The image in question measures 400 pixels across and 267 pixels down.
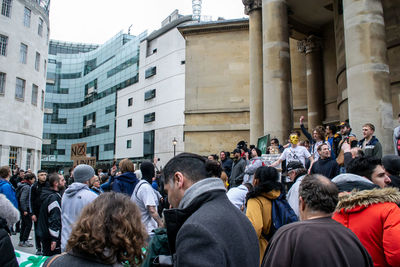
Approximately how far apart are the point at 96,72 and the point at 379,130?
217ft

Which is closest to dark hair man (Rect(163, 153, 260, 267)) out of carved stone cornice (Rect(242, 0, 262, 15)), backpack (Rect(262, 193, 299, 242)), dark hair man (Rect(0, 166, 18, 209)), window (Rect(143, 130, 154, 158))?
backpack (Rect(262, 193, 299, 242))

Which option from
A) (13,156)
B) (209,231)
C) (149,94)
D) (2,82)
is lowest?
(209,231)

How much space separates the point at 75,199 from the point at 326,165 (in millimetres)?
5287

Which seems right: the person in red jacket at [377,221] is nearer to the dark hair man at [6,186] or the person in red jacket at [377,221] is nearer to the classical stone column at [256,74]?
the dark hair man at [6,186]

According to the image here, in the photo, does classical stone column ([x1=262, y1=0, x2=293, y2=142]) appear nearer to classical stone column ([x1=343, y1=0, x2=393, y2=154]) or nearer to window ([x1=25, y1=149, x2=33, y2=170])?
classical stone column ([x1=343, y1=0, x2=393, y2=154])

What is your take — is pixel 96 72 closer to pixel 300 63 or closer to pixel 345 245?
pixel 300 63

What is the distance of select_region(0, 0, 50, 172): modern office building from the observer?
1313 inches

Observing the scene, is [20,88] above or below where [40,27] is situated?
below

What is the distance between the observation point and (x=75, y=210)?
5.20 meters

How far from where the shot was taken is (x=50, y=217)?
6.39 meters

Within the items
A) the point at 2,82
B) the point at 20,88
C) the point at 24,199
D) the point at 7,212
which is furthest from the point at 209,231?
the point at 20,88

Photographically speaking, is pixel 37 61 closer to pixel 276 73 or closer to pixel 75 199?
pixel 276 73

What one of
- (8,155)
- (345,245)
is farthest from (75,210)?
(8,155)

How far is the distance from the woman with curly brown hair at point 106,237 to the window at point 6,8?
3938cm
